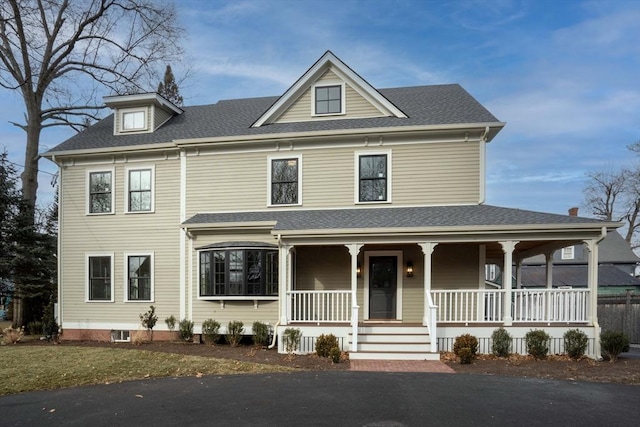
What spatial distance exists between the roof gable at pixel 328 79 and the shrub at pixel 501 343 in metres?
6.87

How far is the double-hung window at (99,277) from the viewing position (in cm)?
1377

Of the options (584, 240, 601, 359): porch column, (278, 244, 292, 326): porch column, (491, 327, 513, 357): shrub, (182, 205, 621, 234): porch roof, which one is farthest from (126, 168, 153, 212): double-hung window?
(584, 240, 601, 359): porch column

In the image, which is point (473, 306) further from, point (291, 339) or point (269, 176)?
point (269, 176)

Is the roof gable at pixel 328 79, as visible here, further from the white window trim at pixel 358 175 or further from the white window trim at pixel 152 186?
the white window trim at pixel 152 186

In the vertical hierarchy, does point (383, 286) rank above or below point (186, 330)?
above

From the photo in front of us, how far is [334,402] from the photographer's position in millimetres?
6543

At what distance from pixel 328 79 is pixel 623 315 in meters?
14.2

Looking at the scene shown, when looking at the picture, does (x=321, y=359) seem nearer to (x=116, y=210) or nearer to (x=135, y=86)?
(x=116, y=210)

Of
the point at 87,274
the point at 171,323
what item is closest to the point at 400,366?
the point at 171,323

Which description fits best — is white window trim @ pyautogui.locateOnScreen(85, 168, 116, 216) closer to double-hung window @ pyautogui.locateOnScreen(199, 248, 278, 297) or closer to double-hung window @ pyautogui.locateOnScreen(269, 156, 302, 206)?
double-hung window @ pyautogui.locateOnScreen(199, 248, 278, 297)

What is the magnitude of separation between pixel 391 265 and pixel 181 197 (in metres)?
7.16

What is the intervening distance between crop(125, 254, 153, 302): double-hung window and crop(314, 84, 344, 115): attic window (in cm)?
746

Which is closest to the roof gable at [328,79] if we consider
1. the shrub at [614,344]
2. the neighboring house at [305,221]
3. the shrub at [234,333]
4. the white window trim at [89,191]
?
the neighboring house at [305,221]

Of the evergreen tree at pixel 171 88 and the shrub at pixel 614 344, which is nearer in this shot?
the shrub at pixel 614 344
